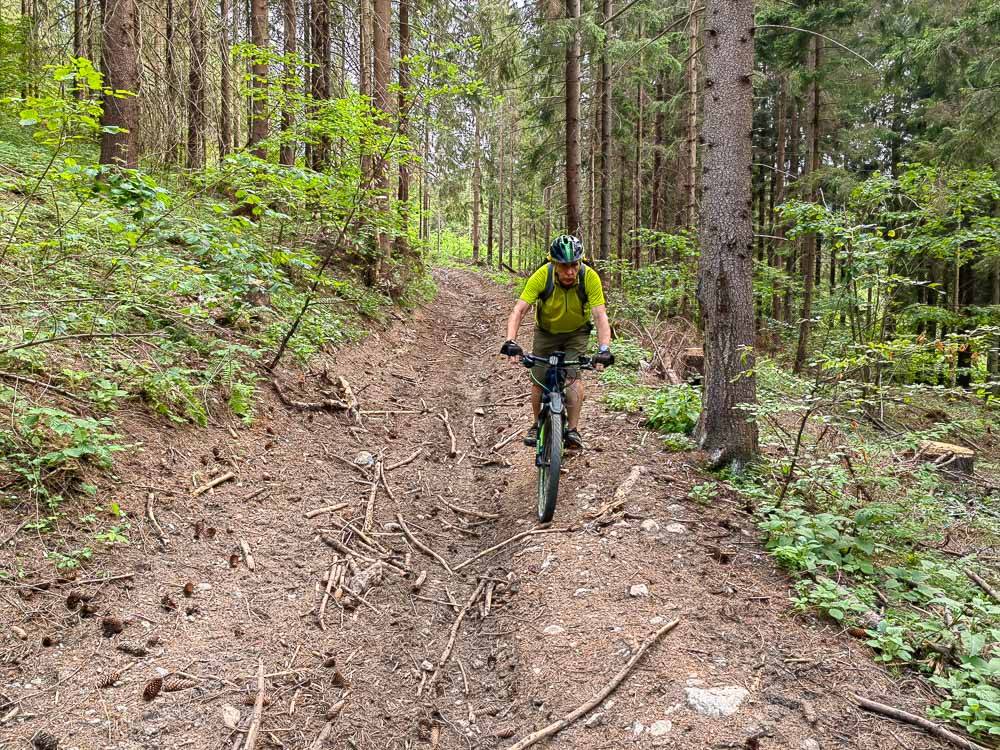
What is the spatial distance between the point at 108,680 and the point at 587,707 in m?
2.48

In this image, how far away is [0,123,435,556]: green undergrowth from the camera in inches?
148

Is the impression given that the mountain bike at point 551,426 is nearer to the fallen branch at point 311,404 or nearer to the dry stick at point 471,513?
the dry stick at point 471,513

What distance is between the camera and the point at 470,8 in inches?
573

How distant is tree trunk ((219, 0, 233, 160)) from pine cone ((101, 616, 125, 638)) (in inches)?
242

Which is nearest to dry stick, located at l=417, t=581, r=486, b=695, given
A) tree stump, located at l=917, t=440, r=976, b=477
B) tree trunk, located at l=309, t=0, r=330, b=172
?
tree stump, located at l=917, t=440, r=976, b=477

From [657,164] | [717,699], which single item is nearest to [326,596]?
[717,699]

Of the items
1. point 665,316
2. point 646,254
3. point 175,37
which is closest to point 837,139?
point 646,254

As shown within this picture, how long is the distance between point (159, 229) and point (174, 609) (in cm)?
339

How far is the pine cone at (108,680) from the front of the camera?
109 inches

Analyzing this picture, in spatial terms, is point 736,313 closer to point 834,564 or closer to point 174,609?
point 834,564

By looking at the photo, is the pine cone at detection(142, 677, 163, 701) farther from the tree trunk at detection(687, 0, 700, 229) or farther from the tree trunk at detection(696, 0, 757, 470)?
the tree trunk at detection(687, 0, 700, 229)

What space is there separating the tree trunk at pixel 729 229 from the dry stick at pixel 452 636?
261cm

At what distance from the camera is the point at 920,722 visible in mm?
2561

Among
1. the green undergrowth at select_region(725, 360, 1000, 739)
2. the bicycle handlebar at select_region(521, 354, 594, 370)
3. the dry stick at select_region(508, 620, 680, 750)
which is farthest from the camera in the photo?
the bicycle handlebar at select_region(521, 354, 594, 370)
